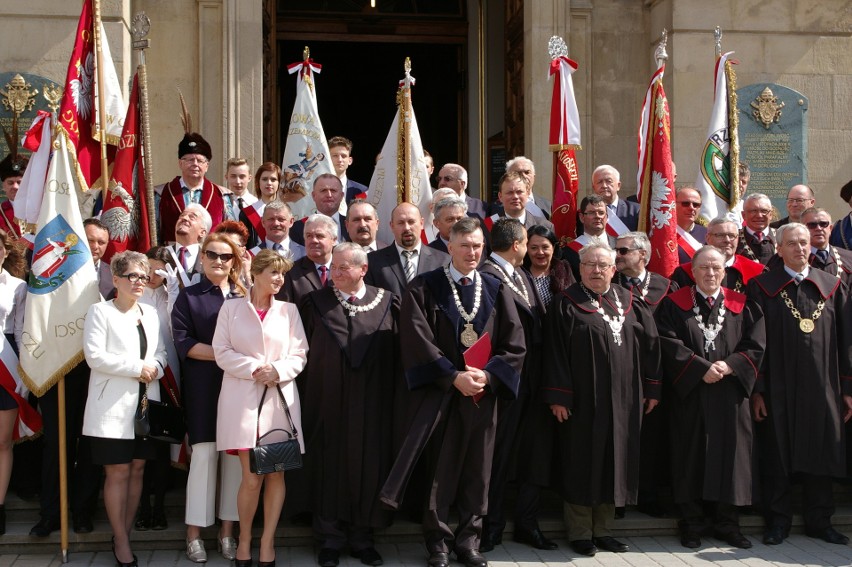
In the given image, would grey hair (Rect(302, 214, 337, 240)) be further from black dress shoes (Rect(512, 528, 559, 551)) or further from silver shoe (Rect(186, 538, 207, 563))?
black dress shoes (Rect(512, 528, 559, 551))

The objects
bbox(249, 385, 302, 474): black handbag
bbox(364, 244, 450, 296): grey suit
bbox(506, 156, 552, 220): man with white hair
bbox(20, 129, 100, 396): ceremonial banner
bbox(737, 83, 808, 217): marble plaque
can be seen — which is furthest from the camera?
bbox(737, 83, 808, 217): marble plaque

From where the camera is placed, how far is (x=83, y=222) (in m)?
7.19

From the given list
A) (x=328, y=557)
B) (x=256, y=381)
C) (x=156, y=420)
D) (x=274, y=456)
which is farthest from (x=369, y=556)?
(x=156, y=420)

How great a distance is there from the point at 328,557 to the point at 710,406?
8.32 ft

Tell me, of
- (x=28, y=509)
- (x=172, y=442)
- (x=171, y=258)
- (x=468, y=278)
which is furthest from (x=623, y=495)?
(x=28, y=509)

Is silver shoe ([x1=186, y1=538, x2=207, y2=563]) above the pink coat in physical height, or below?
below

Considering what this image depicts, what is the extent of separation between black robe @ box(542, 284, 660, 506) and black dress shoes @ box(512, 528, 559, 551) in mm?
290

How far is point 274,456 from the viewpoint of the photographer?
606 centimetres

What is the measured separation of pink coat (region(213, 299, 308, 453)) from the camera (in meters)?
6.13

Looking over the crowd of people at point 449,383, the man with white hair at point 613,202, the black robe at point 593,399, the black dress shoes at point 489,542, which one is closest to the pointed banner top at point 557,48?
the man with white hair at point 613,202

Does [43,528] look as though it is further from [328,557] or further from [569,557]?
[569,557]

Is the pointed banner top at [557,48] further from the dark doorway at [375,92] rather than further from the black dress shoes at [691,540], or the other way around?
the dark doorway at [375,92]

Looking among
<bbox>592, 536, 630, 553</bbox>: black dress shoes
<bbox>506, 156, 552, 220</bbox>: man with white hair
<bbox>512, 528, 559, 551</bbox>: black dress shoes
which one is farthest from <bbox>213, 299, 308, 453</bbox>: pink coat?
<bbox>506, 156, 552, 220</bbox>: man with white hair

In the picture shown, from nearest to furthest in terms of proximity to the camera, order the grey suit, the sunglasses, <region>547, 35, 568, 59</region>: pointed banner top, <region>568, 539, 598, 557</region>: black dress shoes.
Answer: <region>568, 539, 598, 557</region>: black dress shoes < the grey suit < the sunglasses < <region>547, 35, 568, 59</region>: pointed banner top
